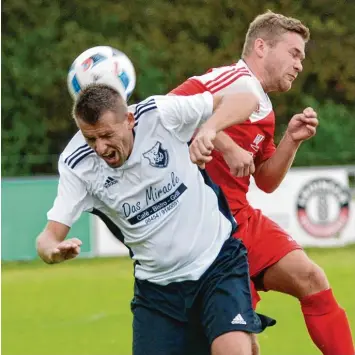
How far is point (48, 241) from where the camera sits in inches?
212

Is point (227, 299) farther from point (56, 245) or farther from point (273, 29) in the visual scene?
point (273, 29)

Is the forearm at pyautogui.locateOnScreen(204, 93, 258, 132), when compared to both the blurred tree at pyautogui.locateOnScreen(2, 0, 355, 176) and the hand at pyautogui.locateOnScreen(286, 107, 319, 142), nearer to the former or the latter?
the hand at pyautogui.locateOnScreen(286, 107, 319, 142)

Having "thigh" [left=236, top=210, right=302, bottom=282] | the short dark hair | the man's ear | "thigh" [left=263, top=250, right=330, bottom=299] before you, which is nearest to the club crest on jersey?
the man's ear

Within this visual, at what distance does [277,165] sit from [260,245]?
47 centimetres

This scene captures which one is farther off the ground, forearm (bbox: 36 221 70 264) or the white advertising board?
forearm (bbox: 36 221 70 264)

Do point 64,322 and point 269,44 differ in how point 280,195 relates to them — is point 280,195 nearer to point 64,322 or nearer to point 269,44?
point 64,322

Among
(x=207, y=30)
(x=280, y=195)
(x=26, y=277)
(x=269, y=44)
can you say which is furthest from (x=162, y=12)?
(x=269, y=44)

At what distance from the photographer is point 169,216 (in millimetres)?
5633

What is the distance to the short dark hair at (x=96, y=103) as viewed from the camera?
534 cm

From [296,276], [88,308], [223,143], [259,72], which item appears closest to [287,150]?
[259,72]

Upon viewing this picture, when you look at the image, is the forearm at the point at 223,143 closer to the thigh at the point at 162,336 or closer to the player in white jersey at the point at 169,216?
the player in white jersey at the point at 169,216

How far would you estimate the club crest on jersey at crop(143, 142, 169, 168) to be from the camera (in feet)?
18.3

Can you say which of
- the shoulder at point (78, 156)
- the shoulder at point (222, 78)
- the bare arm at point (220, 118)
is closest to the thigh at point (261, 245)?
the shoulder at point (222, 78)

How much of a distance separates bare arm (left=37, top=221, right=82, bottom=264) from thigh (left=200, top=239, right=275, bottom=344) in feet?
2.48
